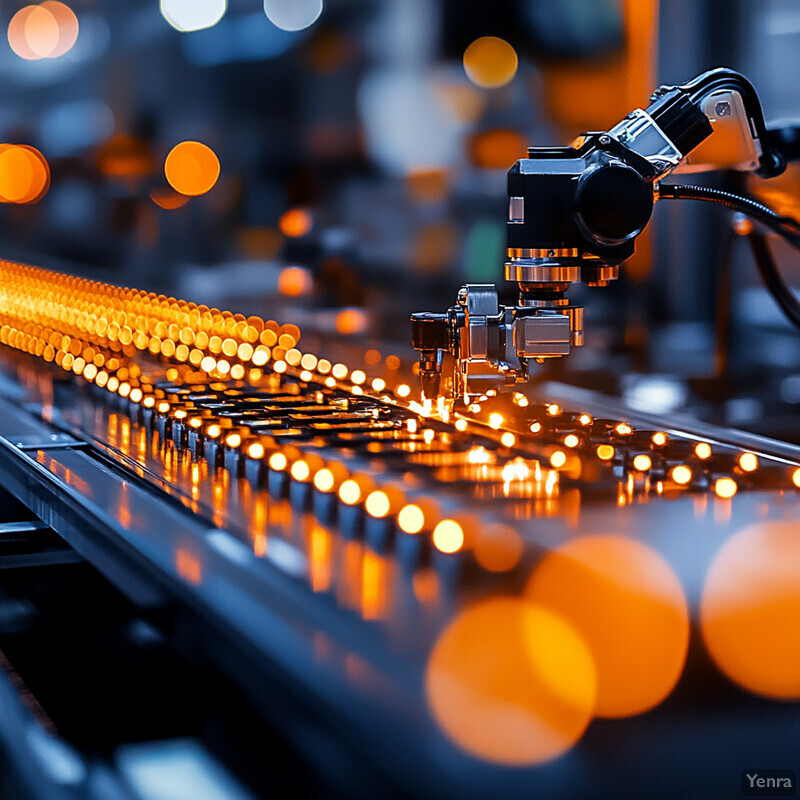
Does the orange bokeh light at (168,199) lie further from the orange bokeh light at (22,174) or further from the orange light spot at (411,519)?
the orange light spot at (411,519)

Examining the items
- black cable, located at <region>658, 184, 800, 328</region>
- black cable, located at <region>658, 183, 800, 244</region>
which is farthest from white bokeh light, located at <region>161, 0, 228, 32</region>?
black cable, located at <region>658, 183, 800, 244</region>

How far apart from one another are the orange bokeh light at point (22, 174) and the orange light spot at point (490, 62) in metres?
3.72

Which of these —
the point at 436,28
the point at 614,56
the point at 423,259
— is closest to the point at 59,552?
the point at 614,56

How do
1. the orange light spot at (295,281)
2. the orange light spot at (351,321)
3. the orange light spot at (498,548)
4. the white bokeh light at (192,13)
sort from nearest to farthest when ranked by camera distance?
the orange light spot at (498,548) → the orange light spot at (351,321) → the orange light spot at (295,281) → the white bokeh light at (192,13)

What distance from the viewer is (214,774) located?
767mm

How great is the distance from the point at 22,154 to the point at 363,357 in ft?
15.2

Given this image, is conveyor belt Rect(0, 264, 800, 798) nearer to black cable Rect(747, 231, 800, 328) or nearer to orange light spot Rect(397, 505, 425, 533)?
orange light spot Rect(397, 505, 425, 533)

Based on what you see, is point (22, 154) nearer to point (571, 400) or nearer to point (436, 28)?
point (436, 28)

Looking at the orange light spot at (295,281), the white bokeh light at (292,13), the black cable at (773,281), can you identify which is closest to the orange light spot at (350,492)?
the black cable at (773,281)

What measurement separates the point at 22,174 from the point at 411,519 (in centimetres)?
571

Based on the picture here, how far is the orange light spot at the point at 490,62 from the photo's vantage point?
2322 mm

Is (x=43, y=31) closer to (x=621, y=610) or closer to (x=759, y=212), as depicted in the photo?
(x=759, y=212)

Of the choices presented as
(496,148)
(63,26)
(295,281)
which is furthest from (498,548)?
(63,26)

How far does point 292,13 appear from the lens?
3143 mm
